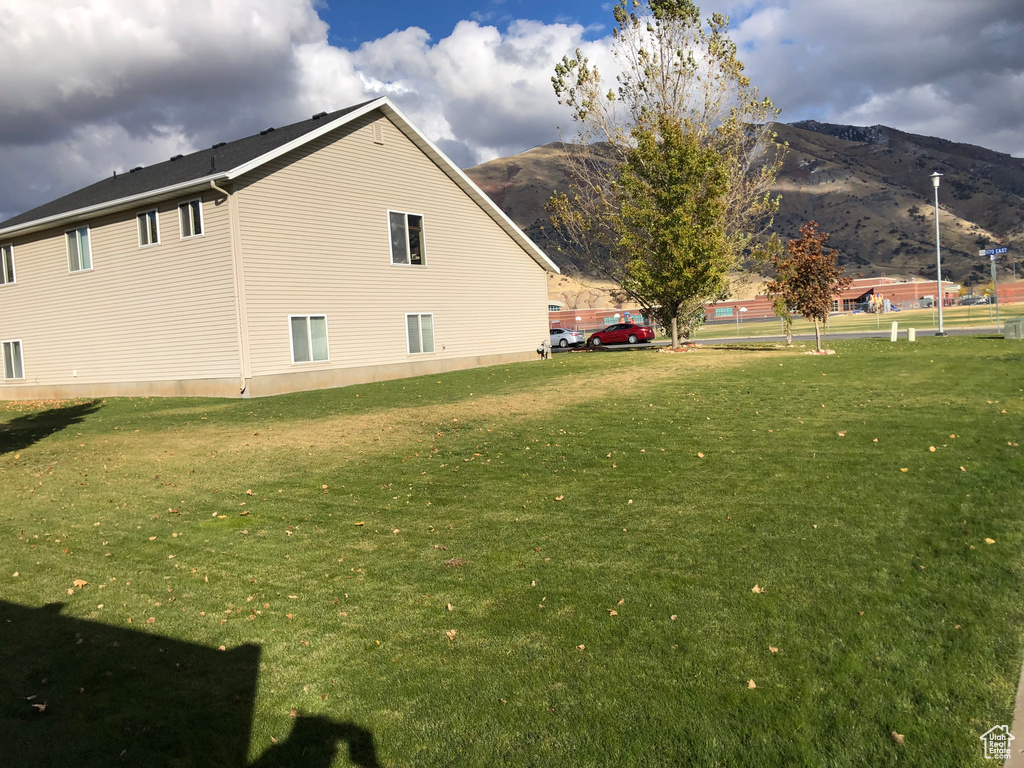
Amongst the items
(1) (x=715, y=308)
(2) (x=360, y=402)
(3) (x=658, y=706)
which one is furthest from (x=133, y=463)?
(1) (x=715, y=308)

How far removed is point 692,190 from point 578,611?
25.4m

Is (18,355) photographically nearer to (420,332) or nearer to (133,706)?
(420,332)

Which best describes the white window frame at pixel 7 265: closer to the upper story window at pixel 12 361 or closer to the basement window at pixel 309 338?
the upper story window at pixel 12 361

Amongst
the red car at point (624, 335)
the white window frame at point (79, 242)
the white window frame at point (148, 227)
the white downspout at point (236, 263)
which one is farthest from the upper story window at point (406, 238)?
the red car at point (624, 335)

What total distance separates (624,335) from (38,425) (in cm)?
3492

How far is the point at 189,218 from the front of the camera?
2120 centimetres

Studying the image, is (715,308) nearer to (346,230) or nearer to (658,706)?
(346,230)

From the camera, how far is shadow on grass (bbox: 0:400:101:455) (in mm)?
14773

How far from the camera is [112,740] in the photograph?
396 centimetres

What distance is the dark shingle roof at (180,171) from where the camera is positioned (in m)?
22.2

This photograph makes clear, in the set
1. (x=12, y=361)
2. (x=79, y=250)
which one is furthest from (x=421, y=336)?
(x=12, y=361)

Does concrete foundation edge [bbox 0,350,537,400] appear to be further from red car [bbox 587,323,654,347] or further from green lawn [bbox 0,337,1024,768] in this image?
red car [bbox 587,323,654,347]

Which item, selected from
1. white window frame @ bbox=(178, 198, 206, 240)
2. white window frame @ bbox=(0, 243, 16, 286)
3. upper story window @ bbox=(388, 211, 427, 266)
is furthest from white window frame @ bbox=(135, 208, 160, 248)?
white window frame @ bbox=(0, 243, 16, 286)

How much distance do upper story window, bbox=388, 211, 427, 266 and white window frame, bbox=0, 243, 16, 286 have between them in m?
15.2
